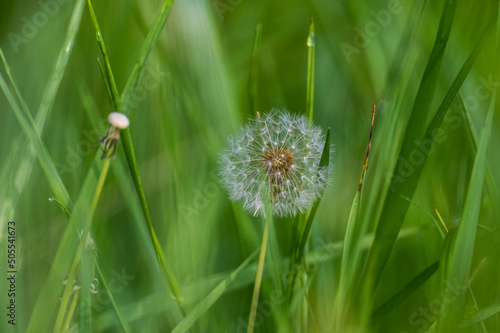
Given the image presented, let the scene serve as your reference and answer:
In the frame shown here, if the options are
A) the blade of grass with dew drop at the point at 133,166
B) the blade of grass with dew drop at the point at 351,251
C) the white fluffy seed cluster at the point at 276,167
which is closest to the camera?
the blade of grass with dew drop at the point at 133,166

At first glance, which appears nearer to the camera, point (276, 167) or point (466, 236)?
point (466, 236)

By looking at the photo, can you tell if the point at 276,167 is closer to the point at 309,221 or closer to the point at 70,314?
the point at 309,221

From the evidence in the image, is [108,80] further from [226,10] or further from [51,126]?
[226,10]

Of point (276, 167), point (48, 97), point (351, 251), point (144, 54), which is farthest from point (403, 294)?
point (48, 97)

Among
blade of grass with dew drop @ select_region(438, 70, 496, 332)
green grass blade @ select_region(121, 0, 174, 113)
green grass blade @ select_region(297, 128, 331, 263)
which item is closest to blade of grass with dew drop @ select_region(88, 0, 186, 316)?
green grass blade @ select_region(121, 0, 174, 113)

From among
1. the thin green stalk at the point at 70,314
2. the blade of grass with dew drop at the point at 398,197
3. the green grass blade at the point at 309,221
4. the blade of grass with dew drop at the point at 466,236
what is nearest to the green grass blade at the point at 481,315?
the blade of grass with dew drop at the point at 466,236

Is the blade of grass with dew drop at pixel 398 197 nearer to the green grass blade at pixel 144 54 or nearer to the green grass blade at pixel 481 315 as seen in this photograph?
the green grass blade at pixel 481 315
